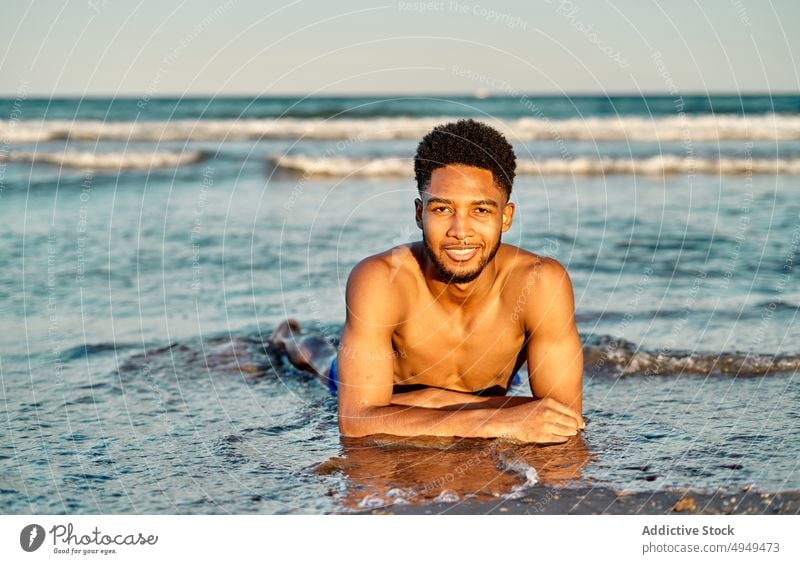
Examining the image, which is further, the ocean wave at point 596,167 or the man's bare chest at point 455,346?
the ocean wave at point 596,167

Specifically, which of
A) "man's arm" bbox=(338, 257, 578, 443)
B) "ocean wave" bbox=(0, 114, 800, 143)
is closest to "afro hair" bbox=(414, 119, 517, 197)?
"man's arm" bbox=(338, 257, 578, 443)

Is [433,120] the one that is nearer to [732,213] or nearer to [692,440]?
[732,213]

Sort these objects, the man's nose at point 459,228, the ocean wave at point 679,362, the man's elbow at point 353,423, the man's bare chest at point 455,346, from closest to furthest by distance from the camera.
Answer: the man's nose at point 459,228
the man's elbow at point 353,423
the man's bare chest at point 455,346
the ocean wave at point 679,362

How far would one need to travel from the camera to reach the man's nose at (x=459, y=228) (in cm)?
465

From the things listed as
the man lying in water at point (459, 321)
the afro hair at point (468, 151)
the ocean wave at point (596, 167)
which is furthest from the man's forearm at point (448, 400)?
the ocean wave at point (596, 167)

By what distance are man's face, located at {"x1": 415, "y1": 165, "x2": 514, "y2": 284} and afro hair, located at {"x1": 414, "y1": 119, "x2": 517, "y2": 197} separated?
0.15ft

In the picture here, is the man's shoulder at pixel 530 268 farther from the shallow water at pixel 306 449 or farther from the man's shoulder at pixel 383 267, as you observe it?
the shallow water at pixel 306 449

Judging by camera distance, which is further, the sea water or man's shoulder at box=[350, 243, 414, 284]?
man's shoulder at box=[350, 243, 414, 284]

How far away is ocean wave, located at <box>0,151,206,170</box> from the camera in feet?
65.6

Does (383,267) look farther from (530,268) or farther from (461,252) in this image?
(530,268)

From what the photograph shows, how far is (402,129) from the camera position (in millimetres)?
25234

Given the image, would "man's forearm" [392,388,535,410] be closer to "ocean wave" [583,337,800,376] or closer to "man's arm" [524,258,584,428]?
"man's arm" [524,258,584,428]

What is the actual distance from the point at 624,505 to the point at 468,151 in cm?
200
